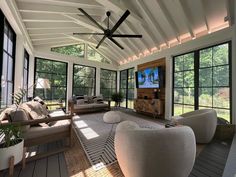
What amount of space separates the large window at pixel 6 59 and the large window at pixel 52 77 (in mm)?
2363

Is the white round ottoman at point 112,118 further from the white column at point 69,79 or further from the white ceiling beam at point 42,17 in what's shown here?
the white ceiling beam at point 42,17

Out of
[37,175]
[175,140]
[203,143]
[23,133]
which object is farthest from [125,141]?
[203,143]

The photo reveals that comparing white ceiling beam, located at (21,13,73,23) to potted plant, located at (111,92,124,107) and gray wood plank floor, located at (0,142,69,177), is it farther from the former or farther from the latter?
potted plant, located at (111,92,124,107)

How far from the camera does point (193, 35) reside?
4.34 metres

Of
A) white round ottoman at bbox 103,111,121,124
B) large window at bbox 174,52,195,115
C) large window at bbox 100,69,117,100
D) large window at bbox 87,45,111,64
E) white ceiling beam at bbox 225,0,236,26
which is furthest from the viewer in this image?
large window at bbox 100,69,117,100

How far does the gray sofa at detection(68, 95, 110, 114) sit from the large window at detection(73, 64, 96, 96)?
2.70 ft

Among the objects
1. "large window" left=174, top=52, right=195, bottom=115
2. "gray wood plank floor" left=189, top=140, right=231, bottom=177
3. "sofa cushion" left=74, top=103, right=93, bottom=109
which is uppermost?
"large window" left=174, top=52, right=195, bottom=115

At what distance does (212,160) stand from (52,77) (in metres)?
6.63

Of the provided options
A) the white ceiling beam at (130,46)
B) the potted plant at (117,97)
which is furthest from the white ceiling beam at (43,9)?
the potted plant at (117,97)

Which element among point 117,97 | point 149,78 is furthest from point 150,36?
point 117,97

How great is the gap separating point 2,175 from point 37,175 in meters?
0.46

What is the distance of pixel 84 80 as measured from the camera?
7.54 meters

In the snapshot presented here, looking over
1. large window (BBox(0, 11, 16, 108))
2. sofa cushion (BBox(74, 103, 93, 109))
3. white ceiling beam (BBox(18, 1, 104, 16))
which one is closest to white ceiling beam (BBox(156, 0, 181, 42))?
white ceiling beam (BBox(18, 1, 104, 16))

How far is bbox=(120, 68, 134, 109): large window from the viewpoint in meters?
7.86
